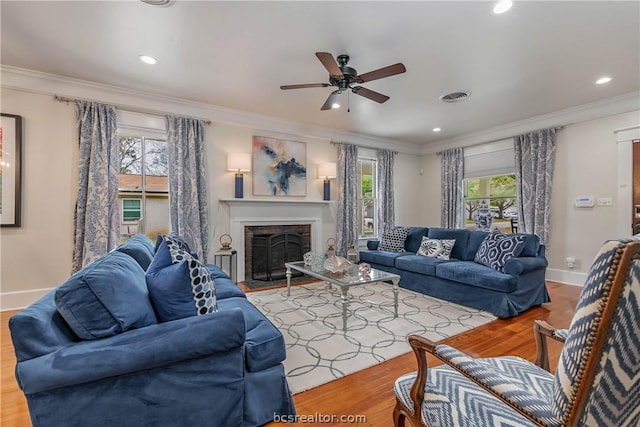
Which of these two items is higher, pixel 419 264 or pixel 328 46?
pixel 328 46

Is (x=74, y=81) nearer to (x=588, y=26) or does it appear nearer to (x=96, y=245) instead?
(x=96, y=245)

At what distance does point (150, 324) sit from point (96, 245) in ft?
9.31

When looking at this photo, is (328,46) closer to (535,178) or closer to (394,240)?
(394,240)

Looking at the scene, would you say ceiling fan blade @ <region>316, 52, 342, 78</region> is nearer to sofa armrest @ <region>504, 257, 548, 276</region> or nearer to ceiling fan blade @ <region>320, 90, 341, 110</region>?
ceiling fan blade @ <region>320, 90, 341, 110</region>

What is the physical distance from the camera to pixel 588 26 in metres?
2.39

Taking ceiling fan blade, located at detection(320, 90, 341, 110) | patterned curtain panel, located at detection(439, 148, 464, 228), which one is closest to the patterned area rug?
ceiling fan blade, located at detection(320, 90, 341, 110)

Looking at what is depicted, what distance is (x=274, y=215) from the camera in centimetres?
481

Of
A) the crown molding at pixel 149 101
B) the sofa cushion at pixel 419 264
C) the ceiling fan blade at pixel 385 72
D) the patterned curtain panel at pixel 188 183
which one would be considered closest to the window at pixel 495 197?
the sofa cushion at pixel 419 264

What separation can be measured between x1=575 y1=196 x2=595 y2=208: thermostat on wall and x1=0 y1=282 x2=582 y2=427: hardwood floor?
215 cm

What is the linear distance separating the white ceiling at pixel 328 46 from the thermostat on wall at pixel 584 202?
139cm

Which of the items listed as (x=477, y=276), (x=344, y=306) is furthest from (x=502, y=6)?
(x=344, y=306)

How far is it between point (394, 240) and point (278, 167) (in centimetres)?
233

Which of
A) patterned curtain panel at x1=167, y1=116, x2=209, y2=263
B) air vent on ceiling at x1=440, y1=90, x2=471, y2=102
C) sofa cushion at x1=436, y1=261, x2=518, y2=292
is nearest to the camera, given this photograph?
sofa cushion at x1=436, y1=261, x2=518, y2=292

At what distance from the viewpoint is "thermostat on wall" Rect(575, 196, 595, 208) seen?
4148mm
